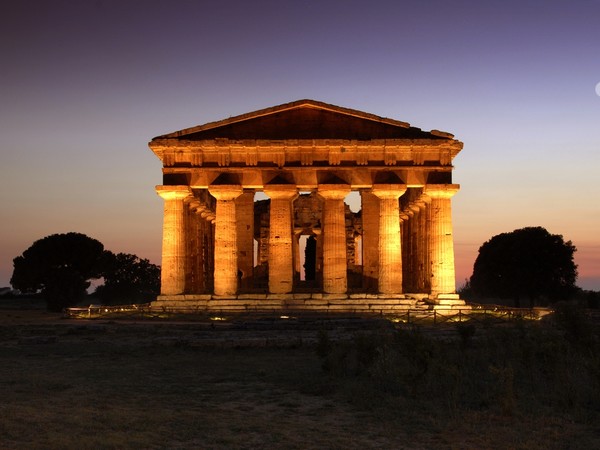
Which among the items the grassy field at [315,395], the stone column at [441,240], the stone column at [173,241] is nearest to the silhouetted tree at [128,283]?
the stone column at [173,241]

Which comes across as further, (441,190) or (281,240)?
(281,240)

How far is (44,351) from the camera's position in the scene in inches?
821

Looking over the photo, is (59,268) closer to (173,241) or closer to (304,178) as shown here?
(173,241)

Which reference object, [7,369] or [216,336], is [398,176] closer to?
[216,336]

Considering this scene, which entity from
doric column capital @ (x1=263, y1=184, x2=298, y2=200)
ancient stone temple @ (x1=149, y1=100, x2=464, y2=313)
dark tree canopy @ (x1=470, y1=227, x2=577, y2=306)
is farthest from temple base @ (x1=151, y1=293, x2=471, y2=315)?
dark tree canopy @ (x1=470, y1=227, x2=577, y2=306)

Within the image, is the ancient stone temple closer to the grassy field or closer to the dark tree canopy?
the grassy field

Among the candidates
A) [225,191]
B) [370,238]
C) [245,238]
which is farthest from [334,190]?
[245,238]

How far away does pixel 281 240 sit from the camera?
37469mm

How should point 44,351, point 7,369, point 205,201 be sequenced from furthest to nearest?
point 205,201
point 44,351
point 7,369

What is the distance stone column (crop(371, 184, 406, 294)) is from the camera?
121ft

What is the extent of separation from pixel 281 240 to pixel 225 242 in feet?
9.98

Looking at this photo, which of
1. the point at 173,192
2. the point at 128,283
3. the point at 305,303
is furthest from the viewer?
the point at 128,283

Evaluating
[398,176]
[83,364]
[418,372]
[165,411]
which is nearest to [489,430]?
[418,372]

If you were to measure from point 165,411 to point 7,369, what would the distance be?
22.6 feet
